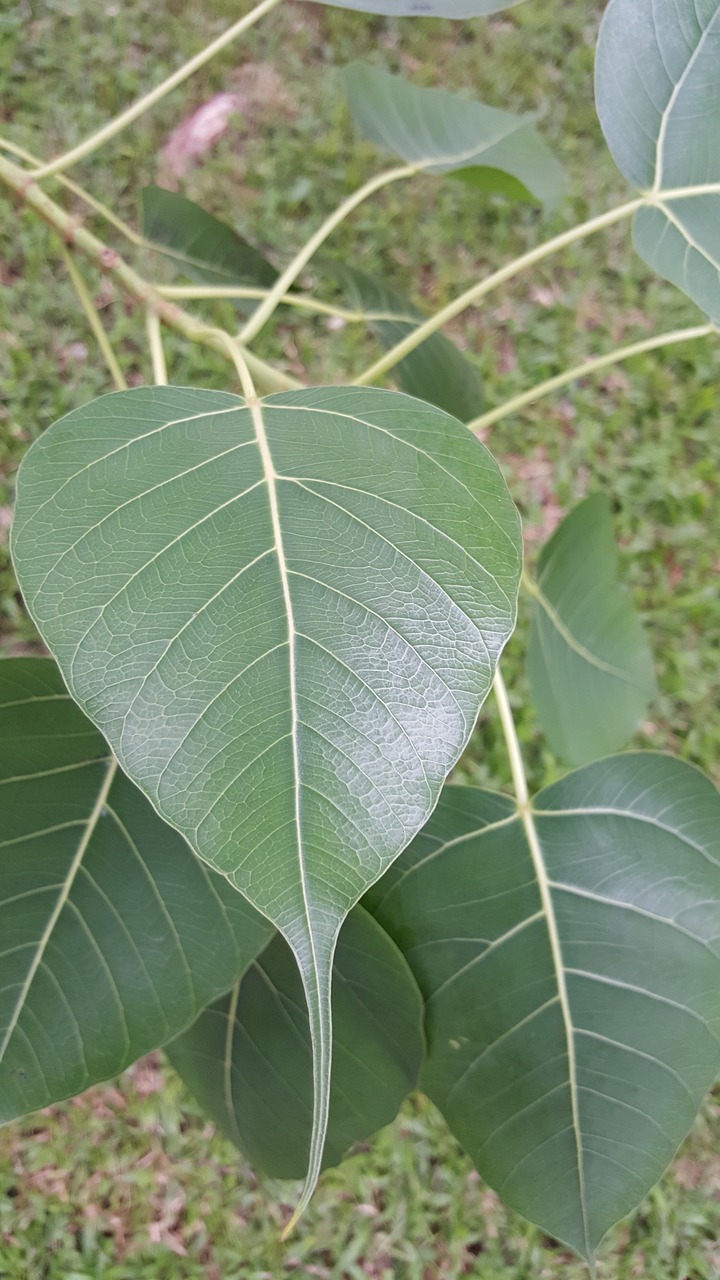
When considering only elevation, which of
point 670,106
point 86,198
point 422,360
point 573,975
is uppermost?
point 670,106

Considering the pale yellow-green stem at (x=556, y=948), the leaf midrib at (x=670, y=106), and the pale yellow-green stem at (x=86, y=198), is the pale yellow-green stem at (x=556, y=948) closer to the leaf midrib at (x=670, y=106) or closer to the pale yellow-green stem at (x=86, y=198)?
the leaf midrib at (x=670, y=106)

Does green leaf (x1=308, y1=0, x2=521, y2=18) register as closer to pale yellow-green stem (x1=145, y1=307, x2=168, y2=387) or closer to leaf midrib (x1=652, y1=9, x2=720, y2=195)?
leaf midrib (x1=652, y1=9, x2=720, y2=195)

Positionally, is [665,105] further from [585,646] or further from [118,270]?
[585,646]

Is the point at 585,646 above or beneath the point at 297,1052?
above

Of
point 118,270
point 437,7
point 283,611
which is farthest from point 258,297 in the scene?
point 283,611

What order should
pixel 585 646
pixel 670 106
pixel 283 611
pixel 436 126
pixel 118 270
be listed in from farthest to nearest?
pixel 585 646 → pixel 436 126 → pixel 118 270 → pixel 670 106 → pixel 283 611

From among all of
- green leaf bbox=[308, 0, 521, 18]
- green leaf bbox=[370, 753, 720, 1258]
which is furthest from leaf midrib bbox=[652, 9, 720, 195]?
green leaf bbox=[370, 753, 720, 1258]

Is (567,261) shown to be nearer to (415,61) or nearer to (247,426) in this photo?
(415,61)

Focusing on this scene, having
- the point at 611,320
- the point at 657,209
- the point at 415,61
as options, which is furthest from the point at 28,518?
the point at 415,61
